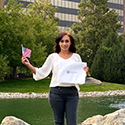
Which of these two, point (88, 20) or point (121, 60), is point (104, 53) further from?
point (88, 20)

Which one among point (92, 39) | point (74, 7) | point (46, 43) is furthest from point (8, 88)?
point (74, 7)

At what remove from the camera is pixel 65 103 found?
3928 mm

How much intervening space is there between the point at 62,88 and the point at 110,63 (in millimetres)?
27253

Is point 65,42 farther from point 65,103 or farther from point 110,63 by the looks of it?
point 110,63

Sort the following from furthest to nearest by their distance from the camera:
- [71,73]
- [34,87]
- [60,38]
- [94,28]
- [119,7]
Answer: [119,7], [94,28], [34,87], [60,38], [71,73]

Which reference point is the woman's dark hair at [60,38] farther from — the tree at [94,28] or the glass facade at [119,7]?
the glass facade at [119,7]

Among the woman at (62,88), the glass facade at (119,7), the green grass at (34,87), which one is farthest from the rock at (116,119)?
the glass facade at (119,7)

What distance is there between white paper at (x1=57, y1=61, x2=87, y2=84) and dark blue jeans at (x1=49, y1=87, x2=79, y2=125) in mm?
112

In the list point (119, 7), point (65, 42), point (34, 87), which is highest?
point (119, 7)

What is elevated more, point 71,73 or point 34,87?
point 71,73

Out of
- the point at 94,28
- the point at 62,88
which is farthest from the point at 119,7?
the point at 62,88

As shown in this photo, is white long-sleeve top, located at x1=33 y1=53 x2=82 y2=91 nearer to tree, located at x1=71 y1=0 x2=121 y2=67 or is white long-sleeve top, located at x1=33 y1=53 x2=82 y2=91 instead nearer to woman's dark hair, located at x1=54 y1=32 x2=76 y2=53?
woman's dark hair, located at x1=54 y1=32 x2=76 y2=53

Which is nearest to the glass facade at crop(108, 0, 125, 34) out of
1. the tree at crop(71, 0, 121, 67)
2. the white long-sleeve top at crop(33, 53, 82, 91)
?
the tree at crop(71, 0, 121, 67)

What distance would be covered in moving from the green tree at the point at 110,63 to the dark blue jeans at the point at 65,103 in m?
26.3
